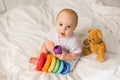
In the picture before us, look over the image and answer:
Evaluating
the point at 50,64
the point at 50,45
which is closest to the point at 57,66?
the point at 50,64

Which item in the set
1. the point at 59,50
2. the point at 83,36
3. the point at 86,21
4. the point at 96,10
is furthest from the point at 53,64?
the point at 96,10

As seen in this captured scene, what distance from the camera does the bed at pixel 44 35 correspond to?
118 centimetres

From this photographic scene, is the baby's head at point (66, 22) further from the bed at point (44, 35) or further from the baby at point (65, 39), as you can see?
the bed at point (44, 35)

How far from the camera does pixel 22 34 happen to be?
1.44 m

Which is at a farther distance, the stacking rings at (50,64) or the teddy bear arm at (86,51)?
the teddy bear arm at (86,51)

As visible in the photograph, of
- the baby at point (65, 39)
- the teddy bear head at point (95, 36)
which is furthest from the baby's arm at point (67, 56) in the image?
the teddy bear head at point (95, 36)

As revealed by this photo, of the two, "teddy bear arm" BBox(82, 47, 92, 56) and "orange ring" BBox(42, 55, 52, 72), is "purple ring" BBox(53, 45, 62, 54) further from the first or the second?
"teddy bear arm" BBox(82, 47, 92, 56)

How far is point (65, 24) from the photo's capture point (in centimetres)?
118

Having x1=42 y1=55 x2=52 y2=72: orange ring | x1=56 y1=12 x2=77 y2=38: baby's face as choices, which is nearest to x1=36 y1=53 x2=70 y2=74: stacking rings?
x1=42 y1=55 x2=52 y2=72: orange ring

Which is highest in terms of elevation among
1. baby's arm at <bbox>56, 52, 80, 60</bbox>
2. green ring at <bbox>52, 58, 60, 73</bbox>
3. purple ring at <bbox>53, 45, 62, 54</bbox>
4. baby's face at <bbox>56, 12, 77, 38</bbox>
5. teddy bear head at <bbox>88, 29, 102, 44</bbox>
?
baby's face at <bbox>56, 12, 77, 38</bbox>

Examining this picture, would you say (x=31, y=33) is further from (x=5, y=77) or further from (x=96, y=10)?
(x=96, y=10)

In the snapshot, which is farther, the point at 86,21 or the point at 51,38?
the point at 86,21

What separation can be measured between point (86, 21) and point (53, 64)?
1.53ft

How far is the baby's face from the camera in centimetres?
117
